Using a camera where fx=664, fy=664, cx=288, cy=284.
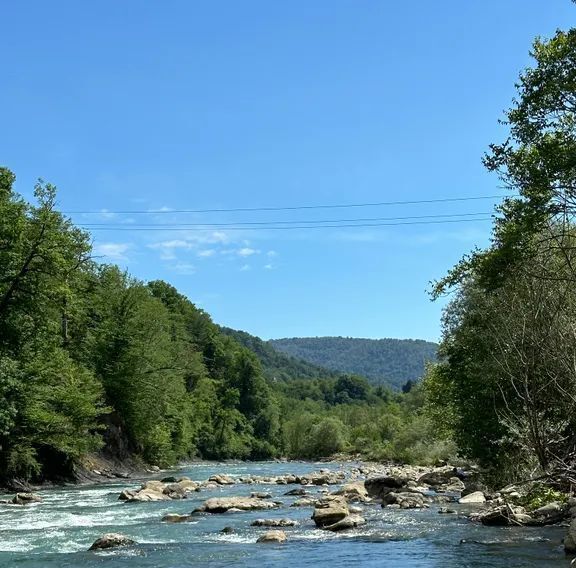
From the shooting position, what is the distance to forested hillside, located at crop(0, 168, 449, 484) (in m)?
31.0

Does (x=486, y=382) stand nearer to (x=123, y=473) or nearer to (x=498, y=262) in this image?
(x=498, y=262)

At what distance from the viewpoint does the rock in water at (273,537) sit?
62.5 feet

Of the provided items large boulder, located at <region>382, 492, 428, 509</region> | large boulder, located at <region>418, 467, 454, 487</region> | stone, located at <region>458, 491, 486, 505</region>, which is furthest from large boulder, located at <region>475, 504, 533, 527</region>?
large boulder, located at <region>418, 467, 454, 487</region>

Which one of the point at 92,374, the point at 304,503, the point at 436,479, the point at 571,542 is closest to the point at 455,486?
the point at 436,479

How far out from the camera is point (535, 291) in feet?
59.8

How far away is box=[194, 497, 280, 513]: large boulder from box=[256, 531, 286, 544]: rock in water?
778 centimetres

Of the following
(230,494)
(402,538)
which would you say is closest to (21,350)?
(230,494)

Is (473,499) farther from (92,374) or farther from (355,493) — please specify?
(92,374)

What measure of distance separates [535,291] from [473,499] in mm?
13243

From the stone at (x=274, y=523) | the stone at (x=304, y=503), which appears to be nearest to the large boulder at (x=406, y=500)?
the stone at (x=304, y=503)

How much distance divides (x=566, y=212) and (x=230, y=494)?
84.1 feet

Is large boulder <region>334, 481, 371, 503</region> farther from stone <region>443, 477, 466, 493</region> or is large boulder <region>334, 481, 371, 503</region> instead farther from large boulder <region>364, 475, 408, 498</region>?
stone <region>443, 477, 466, 493</region>

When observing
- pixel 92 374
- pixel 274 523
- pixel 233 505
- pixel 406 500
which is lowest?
pixel 406 500

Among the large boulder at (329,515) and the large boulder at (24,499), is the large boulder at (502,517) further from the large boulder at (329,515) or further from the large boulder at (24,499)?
the large boulder at (24,499)
